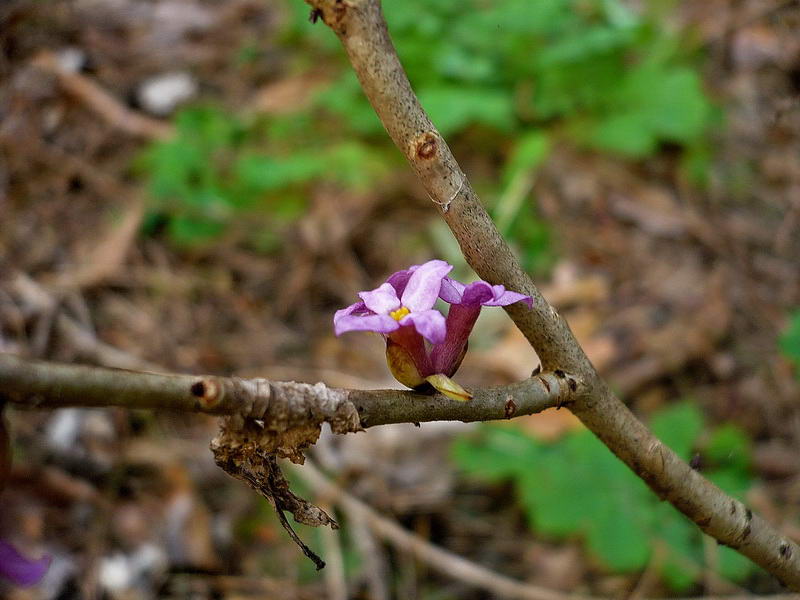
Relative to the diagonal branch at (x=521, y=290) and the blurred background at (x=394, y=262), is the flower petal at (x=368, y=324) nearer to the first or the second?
the diagonal branch at (x=521, y=290)

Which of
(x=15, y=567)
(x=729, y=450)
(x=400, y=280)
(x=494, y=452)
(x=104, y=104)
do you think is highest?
(x=400, y=280)

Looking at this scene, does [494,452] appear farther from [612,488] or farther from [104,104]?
[104,104]

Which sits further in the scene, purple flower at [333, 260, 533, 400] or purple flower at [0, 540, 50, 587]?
purple flower at [0, 540, 50, 587]

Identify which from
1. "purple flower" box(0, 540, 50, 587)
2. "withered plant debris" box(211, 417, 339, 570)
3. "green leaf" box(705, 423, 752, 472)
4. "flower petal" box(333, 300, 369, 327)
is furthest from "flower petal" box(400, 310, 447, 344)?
"green leaf" box(705, 423, 752, 472)

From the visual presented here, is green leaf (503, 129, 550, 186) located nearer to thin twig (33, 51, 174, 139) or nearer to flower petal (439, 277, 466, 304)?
thin twig (33, 51, 174, 139)

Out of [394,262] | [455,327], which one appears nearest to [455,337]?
[455,327]

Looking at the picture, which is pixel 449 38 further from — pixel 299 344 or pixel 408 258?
pixel 299 344
